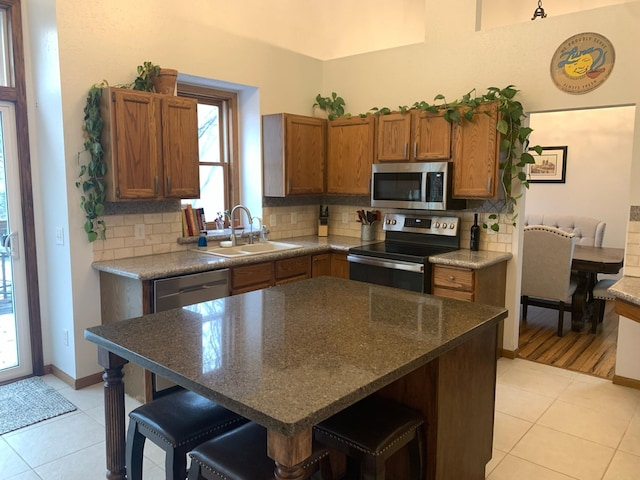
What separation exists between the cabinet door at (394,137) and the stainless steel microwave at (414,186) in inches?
3.1

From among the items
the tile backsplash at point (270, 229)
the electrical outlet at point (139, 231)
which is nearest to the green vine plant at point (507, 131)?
the tile backsplash at point (270, 229)

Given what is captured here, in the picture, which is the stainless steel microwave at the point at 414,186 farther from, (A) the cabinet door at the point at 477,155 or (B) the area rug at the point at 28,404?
(B) the area rug at the point at 28,404

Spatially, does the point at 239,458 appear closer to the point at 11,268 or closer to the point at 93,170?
the point at 93,170

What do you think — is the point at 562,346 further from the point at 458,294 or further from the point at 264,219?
the point at 264,219

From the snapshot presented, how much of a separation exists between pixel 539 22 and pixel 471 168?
1206 mm

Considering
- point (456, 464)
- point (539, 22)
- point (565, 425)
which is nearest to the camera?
point (456, 464)

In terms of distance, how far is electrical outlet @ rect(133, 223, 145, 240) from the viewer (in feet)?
12.4

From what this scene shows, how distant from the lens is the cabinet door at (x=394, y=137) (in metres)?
4.33

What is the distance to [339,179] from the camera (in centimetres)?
486

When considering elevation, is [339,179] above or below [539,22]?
below

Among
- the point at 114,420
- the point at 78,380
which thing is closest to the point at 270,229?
the point at 78,380

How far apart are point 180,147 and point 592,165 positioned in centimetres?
531

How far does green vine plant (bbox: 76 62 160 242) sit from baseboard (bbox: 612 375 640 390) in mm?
3888

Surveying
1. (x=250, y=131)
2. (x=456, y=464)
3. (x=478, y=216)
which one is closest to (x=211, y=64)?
(x=250, y=131)
